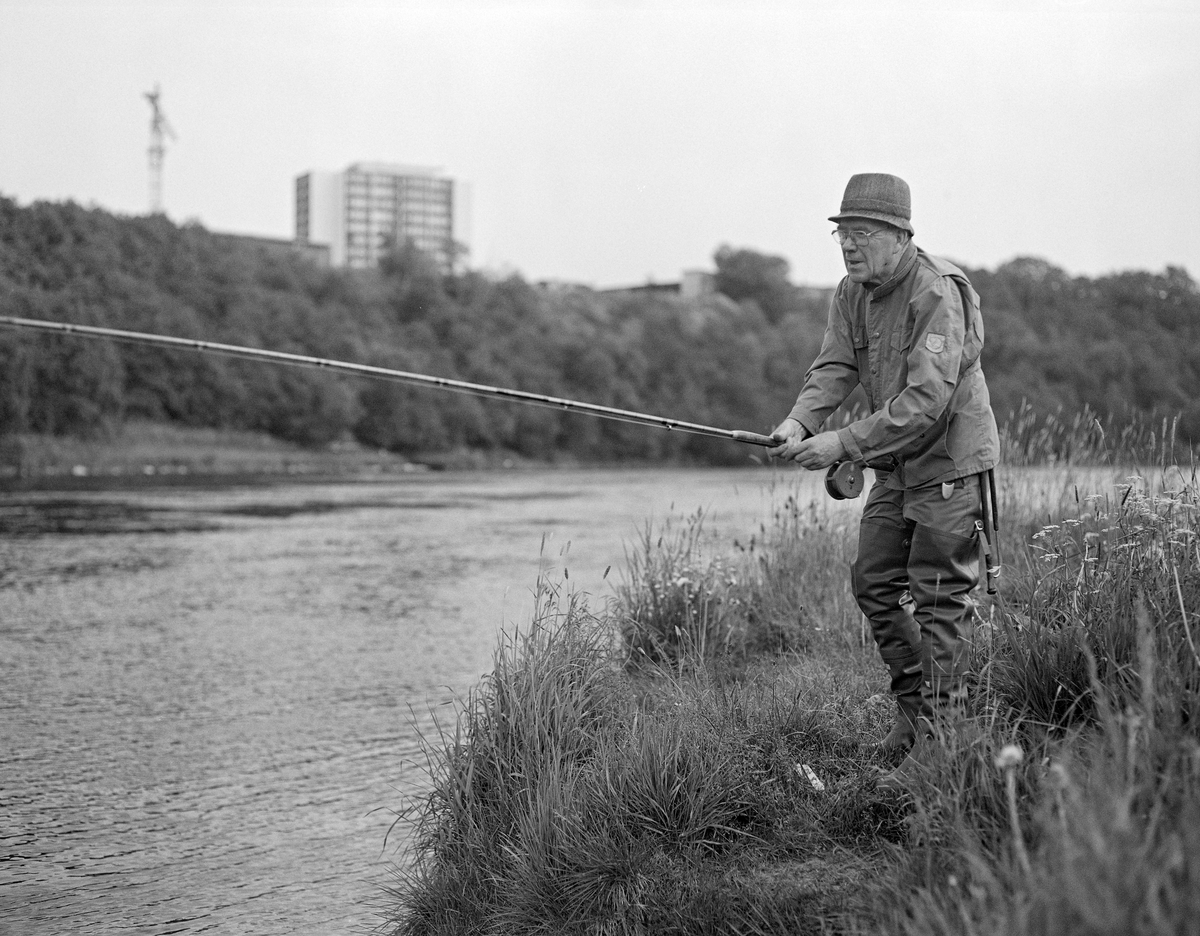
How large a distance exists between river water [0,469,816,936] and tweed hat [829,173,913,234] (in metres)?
2.19

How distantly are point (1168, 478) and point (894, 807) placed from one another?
10.7 ft

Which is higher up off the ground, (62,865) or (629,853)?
(629,853)

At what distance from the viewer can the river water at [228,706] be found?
209 inches

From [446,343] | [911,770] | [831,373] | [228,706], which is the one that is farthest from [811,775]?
[446,343]

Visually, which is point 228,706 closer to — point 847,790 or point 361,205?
point 847,790

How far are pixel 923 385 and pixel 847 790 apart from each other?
1.36 metres

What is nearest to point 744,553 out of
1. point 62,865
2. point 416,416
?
point 62,865

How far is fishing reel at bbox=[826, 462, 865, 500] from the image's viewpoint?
15.0 feet

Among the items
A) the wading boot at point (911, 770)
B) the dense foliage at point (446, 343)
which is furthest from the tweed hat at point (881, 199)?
the dense foliage at point (446, 343)

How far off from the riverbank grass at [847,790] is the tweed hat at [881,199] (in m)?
1.32

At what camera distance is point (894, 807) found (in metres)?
3.91

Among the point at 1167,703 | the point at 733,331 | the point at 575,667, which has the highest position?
the point at 733,331

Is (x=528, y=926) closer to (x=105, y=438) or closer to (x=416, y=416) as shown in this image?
(x=105, y=438)

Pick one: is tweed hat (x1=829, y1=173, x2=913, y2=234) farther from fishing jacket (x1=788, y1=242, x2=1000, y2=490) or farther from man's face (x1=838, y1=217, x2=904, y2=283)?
fishing jacket (x1=788, y1=242, x2=1000, y2=490)
